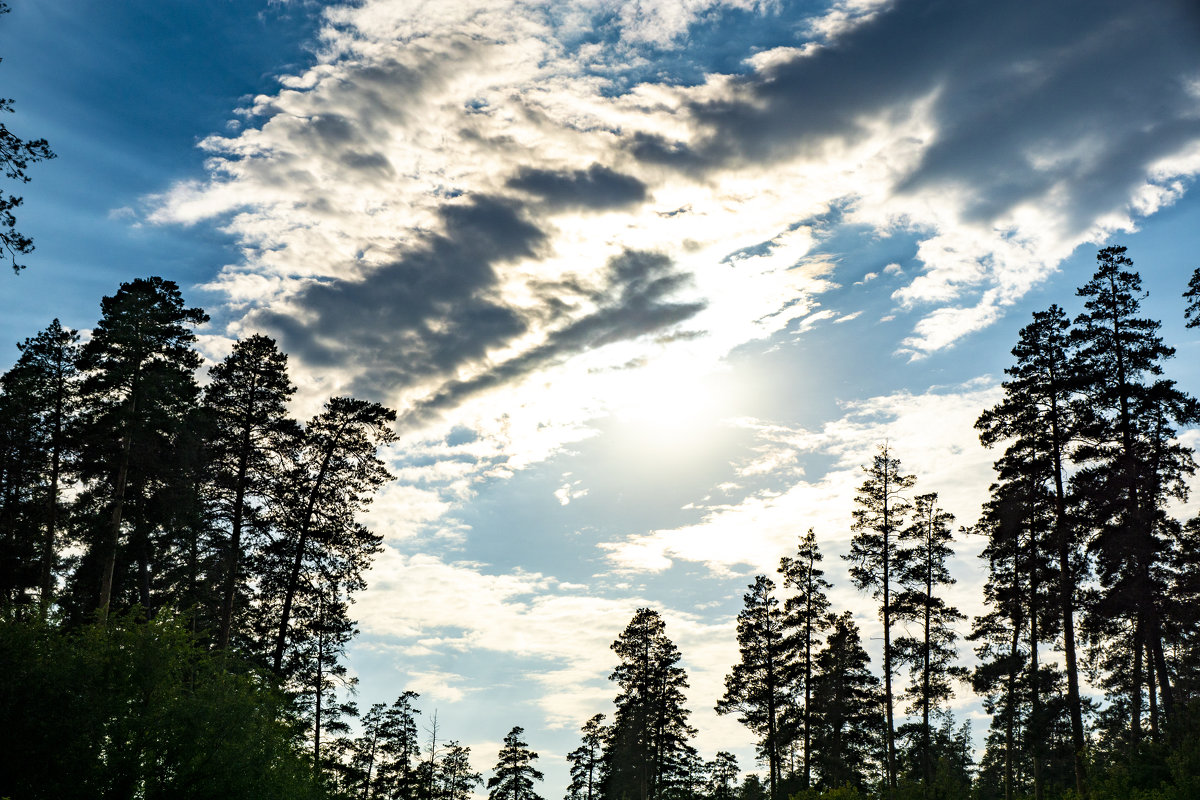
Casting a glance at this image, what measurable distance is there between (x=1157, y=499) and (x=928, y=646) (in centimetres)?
1476

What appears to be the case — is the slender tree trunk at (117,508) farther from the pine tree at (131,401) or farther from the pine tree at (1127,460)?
the pine tree at (1127,460)

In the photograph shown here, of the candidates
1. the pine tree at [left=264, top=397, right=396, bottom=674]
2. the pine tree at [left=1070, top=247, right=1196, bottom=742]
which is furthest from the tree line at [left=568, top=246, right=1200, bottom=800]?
the pine tree at [left=264, top=397, right=396, bottom=674]

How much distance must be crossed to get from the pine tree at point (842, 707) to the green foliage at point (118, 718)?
32779 millimetres

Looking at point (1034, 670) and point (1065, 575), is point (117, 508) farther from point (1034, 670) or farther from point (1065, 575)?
point (1034, 670)

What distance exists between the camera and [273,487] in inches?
1305

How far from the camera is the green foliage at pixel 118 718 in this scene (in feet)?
63.6

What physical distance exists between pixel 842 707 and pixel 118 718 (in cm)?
3870

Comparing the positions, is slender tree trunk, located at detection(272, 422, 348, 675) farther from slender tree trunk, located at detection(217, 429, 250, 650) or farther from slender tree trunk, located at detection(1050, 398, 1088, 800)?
slender tree trunk, located at detection(1050, 398, 1088, 800)

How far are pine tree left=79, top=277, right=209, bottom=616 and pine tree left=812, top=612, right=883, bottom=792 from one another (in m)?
35.1

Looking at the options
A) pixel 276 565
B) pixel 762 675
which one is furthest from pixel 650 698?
pixel 276 565

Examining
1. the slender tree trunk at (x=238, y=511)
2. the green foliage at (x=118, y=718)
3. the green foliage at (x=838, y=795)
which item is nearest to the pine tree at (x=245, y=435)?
the slender tree trunk at (x=238, y=511)

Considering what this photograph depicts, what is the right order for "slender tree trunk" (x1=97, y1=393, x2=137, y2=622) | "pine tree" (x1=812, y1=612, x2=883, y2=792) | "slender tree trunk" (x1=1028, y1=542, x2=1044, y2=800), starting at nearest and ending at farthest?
1. "slender tree trunk" (x1=97, y1=393, x2=137, y2=622)
2. "slender tree trunk" (x1=1028, y1=542, x2=1044, y2=800)
3. "pine tree" (x1=812, y1=612, x2=883, y2=792)

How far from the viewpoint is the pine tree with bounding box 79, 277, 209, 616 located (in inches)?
1184

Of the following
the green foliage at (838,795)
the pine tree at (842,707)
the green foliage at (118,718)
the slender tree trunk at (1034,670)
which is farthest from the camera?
the pine tree at (842,707)
